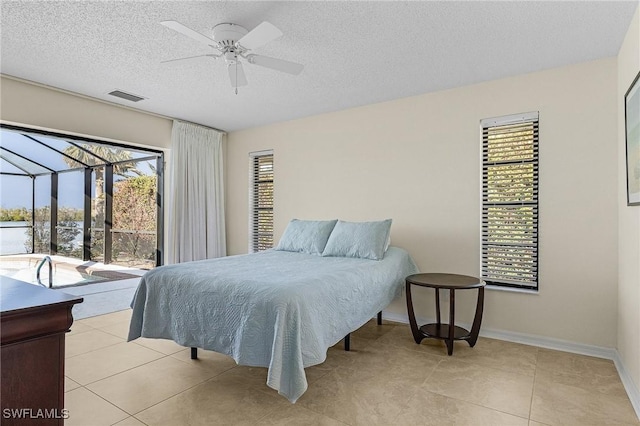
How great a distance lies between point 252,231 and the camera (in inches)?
209

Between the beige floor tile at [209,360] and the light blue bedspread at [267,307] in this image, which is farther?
the beige floor tile at [209,360]

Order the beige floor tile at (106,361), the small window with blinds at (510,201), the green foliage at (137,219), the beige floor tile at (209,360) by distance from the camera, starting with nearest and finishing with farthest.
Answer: the beige floor tile at (106,361) < the beige floor tile at (209,360) < the small window with blinds at (510,201) < the green foliage at (137,219)

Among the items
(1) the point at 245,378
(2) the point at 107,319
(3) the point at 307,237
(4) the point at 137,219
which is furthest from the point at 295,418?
(4) the point at 137,219

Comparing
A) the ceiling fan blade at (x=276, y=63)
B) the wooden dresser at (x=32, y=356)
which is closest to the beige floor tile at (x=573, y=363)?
the ceiling fan blade at (x=276, y=63)

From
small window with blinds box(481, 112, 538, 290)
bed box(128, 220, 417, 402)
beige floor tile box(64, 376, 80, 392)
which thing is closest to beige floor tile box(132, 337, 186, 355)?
bed box(128, 220, 417, 402)

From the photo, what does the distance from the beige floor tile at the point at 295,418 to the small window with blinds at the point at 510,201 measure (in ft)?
7.39

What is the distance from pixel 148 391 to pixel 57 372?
1.52m

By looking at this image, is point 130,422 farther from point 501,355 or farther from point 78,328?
point 501,355

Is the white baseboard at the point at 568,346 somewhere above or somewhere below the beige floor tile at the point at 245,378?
above

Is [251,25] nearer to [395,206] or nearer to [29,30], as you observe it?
[29,30]

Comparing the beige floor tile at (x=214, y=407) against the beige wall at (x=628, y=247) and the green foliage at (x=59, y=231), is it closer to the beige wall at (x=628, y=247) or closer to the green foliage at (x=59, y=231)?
the beige wall at (x=628, y=247)

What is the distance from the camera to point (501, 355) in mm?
2889

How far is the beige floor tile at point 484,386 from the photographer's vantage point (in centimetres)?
214

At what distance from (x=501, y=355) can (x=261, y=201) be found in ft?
12.1
